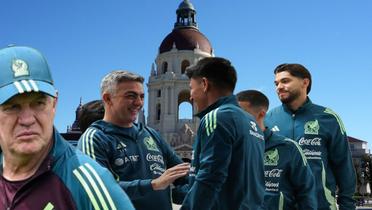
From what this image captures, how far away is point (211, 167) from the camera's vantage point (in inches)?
139

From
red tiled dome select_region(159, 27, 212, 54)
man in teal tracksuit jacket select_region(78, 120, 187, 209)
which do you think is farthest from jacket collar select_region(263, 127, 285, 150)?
red tiled dome select_region(159, 27, 212, 54)

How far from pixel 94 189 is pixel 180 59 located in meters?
65.0

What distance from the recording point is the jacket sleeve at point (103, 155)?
144 inches

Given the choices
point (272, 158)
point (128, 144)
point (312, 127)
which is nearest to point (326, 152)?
point (312, 127)

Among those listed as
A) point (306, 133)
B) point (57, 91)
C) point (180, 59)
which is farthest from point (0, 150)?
point (180, 59)

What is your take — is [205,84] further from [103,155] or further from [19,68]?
[19,68]

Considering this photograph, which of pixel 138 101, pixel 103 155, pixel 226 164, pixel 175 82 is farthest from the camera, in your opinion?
pixel 175 82

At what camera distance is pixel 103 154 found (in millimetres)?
3803

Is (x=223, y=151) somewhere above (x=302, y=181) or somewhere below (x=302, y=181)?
above

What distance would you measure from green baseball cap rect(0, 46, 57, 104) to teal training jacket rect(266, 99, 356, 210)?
4.20 m

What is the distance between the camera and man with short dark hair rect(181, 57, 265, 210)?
355 cm

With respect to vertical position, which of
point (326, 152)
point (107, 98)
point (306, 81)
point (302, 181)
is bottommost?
point (302, 181)

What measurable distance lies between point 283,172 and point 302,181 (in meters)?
0.22

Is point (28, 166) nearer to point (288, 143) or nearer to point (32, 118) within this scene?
point (32, 118)
